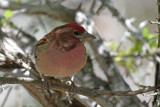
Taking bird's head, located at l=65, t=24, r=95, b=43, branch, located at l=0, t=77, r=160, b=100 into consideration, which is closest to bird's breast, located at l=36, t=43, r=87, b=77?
bird's head, located at l=65, t=24, r=95, b=43

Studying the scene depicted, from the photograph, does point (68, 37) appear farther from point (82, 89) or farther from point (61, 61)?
point (82, 89)

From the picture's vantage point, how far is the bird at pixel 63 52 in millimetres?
3881

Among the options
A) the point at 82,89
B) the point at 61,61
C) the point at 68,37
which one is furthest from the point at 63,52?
the point at 82,89

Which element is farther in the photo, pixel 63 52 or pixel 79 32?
pixel 79 32

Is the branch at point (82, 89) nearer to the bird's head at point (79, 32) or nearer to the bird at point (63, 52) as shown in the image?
the bird at point (63, 52)

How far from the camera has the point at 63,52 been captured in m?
3.94

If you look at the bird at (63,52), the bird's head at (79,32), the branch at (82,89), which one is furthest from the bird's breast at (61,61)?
the branch at (82,89)

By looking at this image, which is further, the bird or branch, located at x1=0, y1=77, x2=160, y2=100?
the bird

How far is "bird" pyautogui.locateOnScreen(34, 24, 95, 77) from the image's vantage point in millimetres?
3881

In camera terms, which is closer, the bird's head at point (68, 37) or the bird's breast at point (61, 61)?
the bird's breast at point (61, 61)

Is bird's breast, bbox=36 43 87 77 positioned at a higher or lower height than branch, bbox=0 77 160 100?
higher

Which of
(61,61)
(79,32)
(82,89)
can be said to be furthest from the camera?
(79,32)

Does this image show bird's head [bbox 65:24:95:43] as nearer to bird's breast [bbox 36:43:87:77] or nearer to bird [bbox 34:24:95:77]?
bird [bbox 34:24:95:77]

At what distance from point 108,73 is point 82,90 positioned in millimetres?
1867
